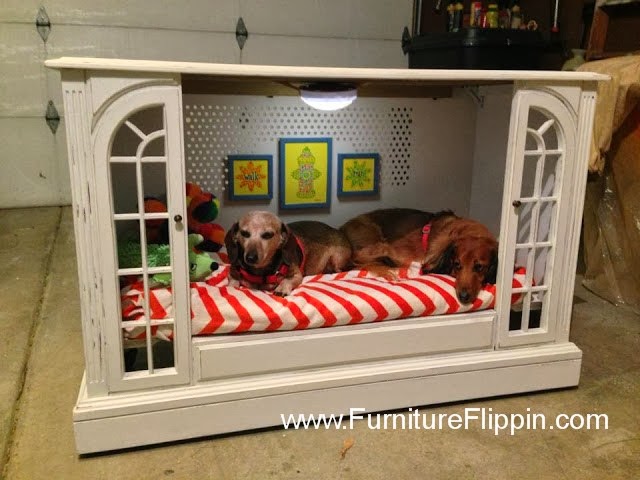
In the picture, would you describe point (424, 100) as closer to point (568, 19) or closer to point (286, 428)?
point (286, 428)

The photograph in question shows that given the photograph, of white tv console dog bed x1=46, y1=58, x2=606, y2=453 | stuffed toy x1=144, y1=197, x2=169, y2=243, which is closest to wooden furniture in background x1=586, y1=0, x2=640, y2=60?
white tv console dog bed x1=46, y1=58, x2=606, y2=453

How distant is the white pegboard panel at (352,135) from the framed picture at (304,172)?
0.10ft

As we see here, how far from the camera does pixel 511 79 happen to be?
5.69 ft

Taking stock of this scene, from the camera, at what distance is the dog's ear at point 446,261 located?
6.82 ft

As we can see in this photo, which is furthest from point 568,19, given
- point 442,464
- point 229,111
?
point 442,464

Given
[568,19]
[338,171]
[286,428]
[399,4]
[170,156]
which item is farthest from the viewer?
[399,4]

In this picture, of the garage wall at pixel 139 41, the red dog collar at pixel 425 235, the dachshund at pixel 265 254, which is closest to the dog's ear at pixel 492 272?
the red dog collar at pixel 425 235

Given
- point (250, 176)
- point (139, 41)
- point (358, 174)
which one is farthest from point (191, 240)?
point (139, 41)

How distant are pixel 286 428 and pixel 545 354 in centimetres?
91

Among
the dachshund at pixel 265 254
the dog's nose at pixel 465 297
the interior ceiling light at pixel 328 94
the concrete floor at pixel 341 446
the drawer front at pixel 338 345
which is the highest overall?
the interior ceiling light at pixel 328 94

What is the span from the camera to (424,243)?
2.31 meters

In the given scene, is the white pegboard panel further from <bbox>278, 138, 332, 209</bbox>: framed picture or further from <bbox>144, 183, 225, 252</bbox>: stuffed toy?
<bbox>144, 183, 225, 252</bbox>: stuffed toy

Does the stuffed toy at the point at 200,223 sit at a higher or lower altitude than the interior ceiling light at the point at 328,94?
lower

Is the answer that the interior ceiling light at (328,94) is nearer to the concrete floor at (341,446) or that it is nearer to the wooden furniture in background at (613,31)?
the concrete floor at (341,446)
